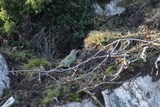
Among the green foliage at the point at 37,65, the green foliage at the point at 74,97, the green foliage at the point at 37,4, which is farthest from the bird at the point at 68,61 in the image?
the green foliage at the point at 37,4

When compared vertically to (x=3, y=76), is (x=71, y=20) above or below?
above

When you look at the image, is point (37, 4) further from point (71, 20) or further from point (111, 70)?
point (111, 70)

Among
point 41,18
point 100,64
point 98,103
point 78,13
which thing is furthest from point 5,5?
point 98,103

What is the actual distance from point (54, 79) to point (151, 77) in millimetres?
1617

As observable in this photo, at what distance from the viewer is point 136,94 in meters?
7.00

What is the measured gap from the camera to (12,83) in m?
7.81

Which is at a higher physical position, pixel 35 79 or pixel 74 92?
pixel 35 79

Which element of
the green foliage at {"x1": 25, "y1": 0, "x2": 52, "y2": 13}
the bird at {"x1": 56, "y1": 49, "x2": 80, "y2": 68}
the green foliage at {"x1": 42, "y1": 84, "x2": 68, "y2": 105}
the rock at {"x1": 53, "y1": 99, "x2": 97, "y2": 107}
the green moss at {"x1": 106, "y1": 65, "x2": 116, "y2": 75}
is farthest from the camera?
the green foliage at {"x1": 25, "y1": 0, "x2": 52, "y2": 13}

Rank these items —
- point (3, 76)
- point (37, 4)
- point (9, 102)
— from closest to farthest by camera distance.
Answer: point (9, 102) < point (3, 76) < point (37, 4)

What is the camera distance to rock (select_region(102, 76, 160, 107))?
6.89 metres

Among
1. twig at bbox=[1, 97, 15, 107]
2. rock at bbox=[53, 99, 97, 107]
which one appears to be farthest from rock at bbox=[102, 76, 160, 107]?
twig at bbox=[1, 97, 15, 107]

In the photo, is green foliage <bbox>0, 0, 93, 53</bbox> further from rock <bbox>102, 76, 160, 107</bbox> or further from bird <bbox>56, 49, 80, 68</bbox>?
rock <bbox>102, 76, 160, 107</bbox>

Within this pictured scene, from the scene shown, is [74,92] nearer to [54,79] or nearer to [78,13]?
[54,79]

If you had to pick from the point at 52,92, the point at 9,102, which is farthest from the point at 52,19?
the point at 9,102
